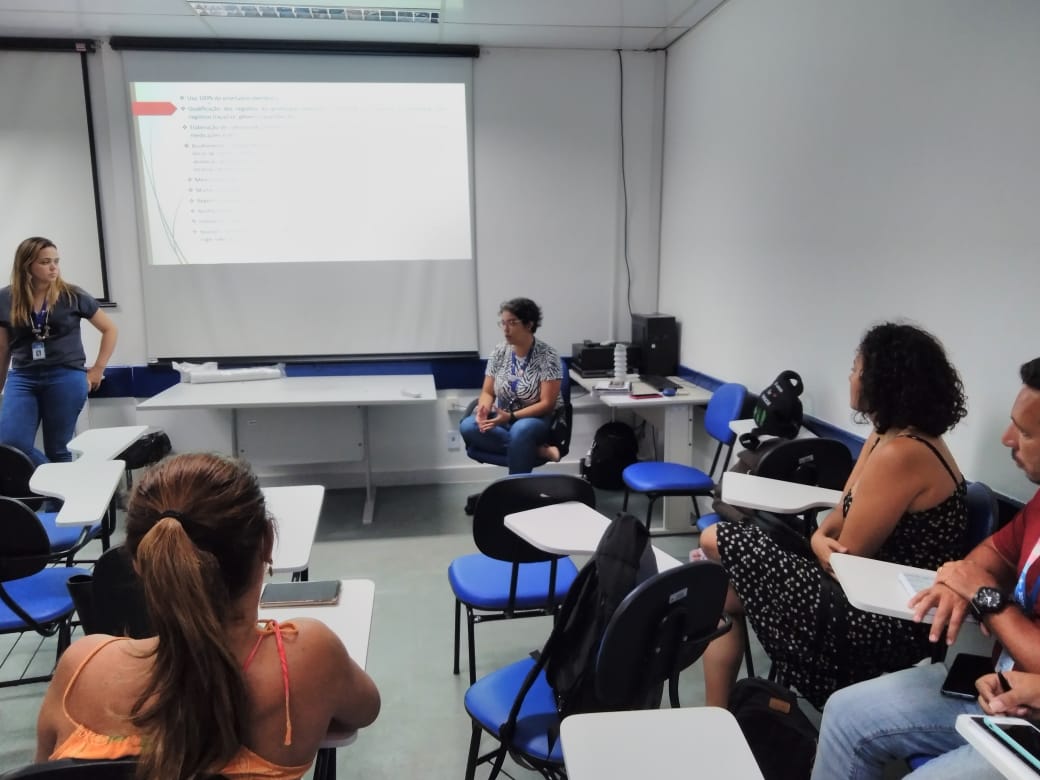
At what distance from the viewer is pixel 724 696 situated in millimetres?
1946

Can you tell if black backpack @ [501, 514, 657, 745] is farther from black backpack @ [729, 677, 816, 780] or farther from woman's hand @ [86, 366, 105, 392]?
woman's hand @ [86, 366, 105, 392]

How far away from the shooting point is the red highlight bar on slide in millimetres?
3980

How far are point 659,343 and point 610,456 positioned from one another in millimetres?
758

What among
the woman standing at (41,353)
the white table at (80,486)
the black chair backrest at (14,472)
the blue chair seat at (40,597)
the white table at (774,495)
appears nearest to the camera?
the blue chair seat at (40,597)

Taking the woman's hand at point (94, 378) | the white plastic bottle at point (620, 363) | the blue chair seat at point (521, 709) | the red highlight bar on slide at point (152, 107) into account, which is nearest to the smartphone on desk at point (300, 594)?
the blue chair seat at point (521, 709)

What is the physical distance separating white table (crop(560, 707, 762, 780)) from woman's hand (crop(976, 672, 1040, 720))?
20.3 inches

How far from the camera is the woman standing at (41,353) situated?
341cm

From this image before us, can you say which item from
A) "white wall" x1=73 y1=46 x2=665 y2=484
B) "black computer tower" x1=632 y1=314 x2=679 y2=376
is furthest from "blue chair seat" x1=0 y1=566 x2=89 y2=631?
"black computer tower" x1=632 y1=314 x2=679 y2=376

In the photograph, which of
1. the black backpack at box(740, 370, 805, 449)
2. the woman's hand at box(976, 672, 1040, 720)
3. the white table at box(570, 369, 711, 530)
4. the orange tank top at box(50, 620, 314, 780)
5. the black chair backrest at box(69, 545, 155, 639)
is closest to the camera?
the orange tank top at box(50, 620, 314, 780)

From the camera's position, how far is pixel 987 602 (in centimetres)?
137

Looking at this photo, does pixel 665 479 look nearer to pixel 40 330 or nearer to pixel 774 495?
pixel 774 495

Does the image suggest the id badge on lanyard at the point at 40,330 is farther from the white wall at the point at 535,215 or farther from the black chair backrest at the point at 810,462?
the black chair backrest at the point at 810,462

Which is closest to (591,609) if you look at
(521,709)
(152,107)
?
(521,709)

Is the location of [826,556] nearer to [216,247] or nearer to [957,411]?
[957,411]
